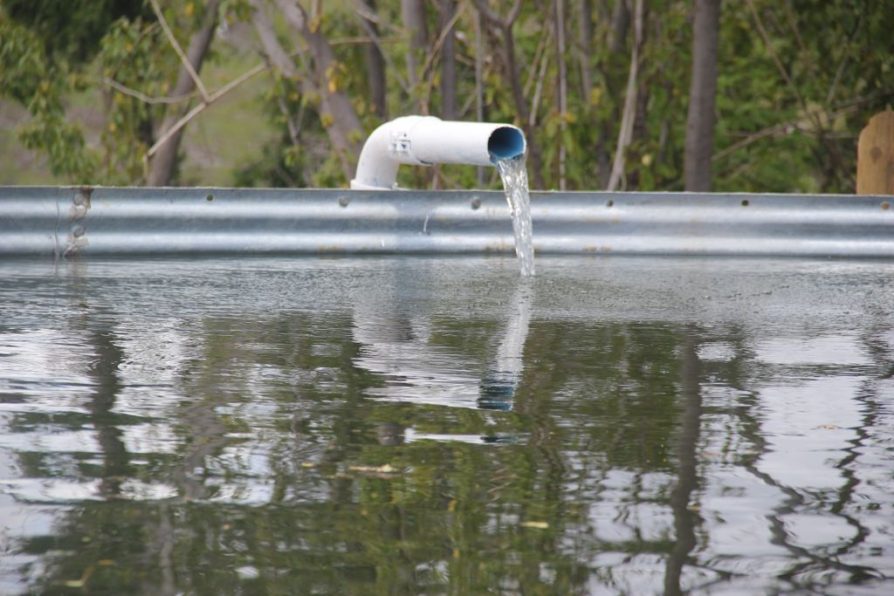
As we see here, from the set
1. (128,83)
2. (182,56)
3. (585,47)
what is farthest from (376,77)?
(128,83)

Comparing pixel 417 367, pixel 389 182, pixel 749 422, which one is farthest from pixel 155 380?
pixel 389 182

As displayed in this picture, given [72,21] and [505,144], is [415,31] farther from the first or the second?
[72,21]

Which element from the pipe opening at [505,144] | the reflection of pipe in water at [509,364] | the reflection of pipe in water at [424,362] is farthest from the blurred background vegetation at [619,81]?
the reflection of pipe in water at [424,362]

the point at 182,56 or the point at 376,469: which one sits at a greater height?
the point at 182,56

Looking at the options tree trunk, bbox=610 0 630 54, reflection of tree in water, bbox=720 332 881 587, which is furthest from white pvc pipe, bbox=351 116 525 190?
tree trunk, bbox=610 0 630 54

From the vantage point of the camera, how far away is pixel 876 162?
14.0 m

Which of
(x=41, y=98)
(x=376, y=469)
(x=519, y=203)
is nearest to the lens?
(x=376, y=469)

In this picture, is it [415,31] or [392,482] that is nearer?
[392,482]

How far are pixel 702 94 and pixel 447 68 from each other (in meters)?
3.30

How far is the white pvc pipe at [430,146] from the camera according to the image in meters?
11.8

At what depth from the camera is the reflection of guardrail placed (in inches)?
465

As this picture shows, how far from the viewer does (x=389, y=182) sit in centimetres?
1290

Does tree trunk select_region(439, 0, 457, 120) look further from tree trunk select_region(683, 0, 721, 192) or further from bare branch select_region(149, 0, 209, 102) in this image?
bare branch select_region(149, 0, 209, 102)

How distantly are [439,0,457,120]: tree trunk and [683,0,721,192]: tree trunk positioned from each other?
290cm
